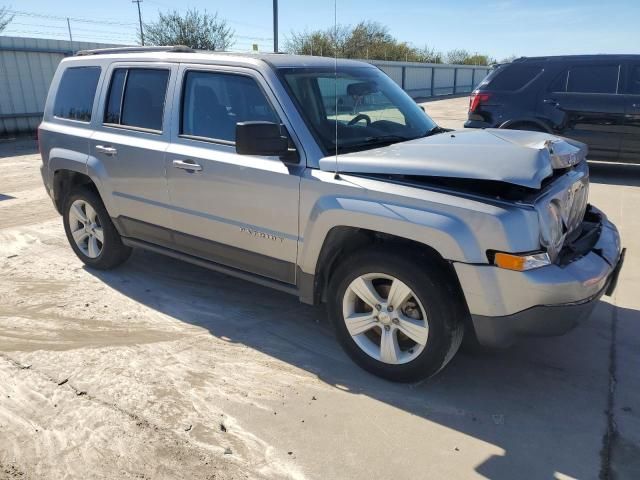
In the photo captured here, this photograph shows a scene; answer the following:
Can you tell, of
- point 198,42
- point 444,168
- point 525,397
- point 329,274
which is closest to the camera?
point 444,168

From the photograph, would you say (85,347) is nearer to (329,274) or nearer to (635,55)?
(329,274)

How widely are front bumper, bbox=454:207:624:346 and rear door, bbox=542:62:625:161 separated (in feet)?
21.4

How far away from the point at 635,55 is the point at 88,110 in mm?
8029

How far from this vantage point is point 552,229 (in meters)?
2.88

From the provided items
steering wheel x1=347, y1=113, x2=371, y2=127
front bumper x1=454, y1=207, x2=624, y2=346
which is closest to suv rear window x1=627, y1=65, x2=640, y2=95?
steering wheel x1=347, y1=113, x2=371, y2=127

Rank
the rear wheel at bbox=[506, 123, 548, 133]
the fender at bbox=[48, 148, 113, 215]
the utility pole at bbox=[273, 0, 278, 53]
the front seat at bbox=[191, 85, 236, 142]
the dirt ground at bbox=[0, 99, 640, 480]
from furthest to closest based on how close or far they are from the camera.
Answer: the utility pole at bbox=[273, 0, 278, 53] < the rear wheel at bbox=[506, 123, 548, 133] < the fender at bbox=[48, 148, 113, 215] < the front seat at bbox=[191, 85, 236, 142] < the dirt ground at bbox=[0, 99, 640, 480]

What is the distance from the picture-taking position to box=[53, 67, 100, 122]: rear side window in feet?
15.7

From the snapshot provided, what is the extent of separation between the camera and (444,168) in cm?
290

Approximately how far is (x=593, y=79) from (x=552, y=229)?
22.5 ft

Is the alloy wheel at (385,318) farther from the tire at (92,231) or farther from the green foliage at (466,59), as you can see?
the green foliage at (466,59)

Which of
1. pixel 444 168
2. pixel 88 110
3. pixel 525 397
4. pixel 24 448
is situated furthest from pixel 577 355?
pixel 88 110

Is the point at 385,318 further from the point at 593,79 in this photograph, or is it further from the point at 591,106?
the point at 593,79

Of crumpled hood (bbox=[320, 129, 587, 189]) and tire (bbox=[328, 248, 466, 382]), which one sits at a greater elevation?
crumpled hood (bbox=[320, 129, 587, 189])

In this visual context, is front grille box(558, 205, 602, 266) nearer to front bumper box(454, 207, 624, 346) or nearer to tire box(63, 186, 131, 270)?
front bumper box(454, 207, 624, 346)
